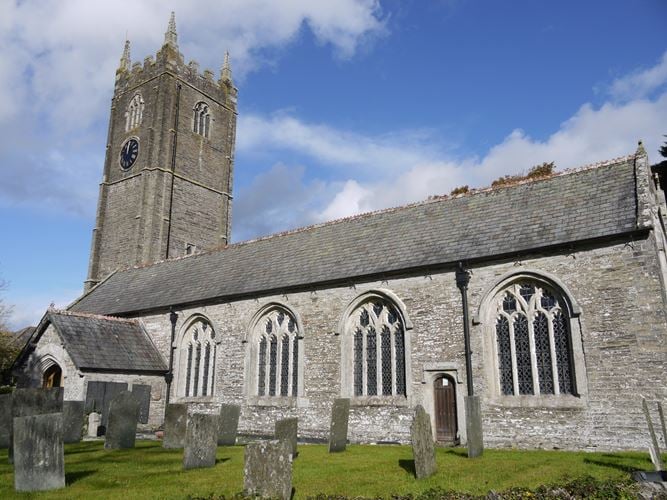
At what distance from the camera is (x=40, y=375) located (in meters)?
21.0

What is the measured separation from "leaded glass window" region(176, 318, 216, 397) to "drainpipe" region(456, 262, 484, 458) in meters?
10.7

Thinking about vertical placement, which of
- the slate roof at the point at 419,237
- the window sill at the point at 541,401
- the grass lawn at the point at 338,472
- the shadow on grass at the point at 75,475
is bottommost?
the shadow on grass at the point at 75,475

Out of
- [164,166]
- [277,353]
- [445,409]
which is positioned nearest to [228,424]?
[277,353]

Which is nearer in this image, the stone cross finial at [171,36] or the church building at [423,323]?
the church building at [423,323]

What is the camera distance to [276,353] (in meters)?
20.1

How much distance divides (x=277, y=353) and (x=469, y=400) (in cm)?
921

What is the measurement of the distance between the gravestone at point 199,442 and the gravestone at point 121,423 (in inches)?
158

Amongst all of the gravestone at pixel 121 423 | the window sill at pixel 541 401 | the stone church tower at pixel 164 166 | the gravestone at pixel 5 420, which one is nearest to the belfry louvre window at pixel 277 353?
the gravestone at pixel 121 423

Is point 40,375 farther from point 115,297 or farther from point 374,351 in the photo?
point 374,351

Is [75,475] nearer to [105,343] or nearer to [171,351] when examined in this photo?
[105,343]

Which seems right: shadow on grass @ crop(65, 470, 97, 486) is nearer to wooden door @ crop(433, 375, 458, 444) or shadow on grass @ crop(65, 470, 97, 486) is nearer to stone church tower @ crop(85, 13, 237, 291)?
wooden door @ crop(433, 375, 458, 444)

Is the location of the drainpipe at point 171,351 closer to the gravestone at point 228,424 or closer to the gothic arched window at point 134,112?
the gravestone at point 228,424

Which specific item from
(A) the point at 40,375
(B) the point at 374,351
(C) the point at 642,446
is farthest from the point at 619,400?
(A) the point at 40,375

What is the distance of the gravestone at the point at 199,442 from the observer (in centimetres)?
1079
